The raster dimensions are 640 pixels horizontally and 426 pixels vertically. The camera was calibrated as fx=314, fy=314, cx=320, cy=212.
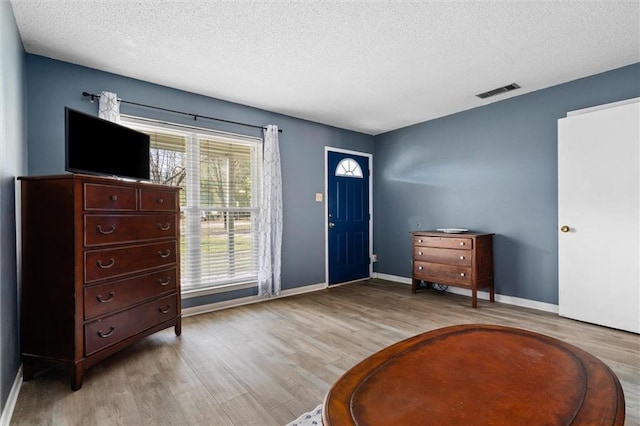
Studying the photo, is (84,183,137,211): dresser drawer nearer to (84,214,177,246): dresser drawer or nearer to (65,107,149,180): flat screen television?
(84,214,177,246): dresser drawer

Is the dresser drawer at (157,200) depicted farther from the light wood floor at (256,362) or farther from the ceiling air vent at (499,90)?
the ceiling air vent at (499,90)

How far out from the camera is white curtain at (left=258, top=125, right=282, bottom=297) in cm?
388

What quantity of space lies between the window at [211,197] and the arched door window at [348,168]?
144 cm

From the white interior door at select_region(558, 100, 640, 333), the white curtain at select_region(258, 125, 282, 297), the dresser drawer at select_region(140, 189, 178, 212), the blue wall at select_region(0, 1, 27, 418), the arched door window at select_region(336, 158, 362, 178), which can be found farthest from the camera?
the arched door window at select_region(336, 158, 362, 178)

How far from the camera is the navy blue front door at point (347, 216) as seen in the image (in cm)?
481

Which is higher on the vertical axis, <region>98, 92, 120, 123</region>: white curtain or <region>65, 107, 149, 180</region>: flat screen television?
<region>98, 92, 120, 123</region>: white curtain

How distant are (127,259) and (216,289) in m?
1.40

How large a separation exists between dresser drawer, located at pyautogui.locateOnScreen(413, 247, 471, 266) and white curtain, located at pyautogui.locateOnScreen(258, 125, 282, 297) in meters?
1.85

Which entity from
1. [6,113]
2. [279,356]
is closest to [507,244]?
[279,356]

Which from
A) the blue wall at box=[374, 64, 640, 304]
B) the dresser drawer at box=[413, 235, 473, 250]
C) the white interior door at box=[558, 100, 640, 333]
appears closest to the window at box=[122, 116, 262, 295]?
the dresser drawer at box=[413, 235, 473, 250]

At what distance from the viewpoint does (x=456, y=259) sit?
378 cm

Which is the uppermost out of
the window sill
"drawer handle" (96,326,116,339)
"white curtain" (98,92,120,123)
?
"white curtain" (98,92,120,123)

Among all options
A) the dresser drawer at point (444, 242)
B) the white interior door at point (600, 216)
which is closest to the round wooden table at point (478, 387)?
the white interior door at point (600, 216)

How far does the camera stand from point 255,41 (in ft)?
7.98
